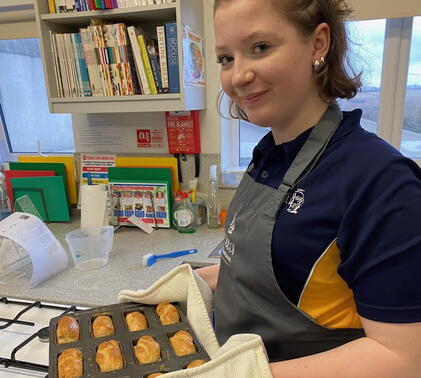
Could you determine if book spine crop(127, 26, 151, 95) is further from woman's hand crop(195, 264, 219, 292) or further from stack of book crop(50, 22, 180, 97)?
woman's hand crop(195, 264, 219, 292)

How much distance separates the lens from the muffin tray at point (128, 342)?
646 mm

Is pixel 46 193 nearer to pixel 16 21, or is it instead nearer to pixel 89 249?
pixel 89 249

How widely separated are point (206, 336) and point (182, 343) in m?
0.07

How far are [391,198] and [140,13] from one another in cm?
123

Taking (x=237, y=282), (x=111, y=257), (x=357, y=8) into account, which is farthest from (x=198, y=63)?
(x=237, y=282)

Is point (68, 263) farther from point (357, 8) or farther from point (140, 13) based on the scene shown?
point (357, 8)

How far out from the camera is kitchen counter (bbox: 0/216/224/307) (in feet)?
3.77

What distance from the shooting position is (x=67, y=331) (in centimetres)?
75

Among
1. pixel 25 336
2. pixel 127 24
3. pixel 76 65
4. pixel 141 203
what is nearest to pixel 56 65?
pixel 76 65

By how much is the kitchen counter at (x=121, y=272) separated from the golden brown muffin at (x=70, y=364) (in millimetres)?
417

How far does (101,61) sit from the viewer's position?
147 cm

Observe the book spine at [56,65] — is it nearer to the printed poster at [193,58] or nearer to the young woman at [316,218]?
the printed poster at [193,58]

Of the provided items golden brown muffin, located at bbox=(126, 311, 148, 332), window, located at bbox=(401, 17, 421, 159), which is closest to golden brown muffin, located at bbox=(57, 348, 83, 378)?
golden brown muffin, located at bbox=(126, 311, 148, 332)

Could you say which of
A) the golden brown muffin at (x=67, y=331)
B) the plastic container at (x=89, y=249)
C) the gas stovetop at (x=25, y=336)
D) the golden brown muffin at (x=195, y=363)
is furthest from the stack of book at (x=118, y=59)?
the golden brown muffin at (x=195, y=363)
